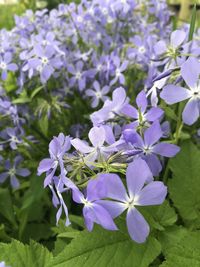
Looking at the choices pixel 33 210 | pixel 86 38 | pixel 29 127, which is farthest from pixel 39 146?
pixel 86 38

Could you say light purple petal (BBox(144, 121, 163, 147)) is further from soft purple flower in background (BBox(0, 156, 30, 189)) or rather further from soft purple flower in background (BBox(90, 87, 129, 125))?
soft purple flower in background (BBox(0, 156, 30, 189))

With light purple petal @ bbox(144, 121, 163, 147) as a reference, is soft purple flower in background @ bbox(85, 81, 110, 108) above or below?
below

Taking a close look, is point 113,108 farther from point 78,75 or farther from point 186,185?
point 78,75

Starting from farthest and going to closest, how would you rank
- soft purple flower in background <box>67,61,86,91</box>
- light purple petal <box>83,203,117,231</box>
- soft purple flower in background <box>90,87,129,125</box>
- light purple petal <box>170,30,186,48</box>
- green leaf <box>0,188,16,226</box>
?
soft purple flower in background <box>67,61,86,91</box> → green leaf <box>0,188,16,226</box> → light purple petal <box>170,30,186,48</box> → soft purple flower in background <box>90,87,129,125</box> → light purple petal <box>83,203,117,231</box>

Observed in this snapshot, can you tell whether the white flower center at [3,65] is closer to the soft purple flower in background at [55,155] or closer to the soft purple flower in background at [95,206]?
the soft purple flower in background at [55,155]

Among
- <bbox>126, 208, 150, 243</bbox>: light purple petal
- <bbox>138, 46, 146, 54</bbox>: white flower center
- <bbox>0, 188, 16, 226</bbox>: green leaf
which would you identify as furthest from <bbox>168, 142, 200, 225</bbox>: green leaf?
<bbox>138, 46, 146, 54</bbox>: white flower center

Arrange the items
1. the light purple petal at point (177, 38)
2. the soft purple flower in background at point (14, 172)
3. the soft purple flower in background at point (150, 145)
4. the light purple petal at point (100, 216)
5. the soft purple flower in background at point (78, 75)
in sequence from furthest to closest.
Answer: the soft purple flower in background at point (78, 75)
the soft purple flower in background at point (14, 172)
the light purple petal at point (177, 38)
the soft purple flower in background at point (150, 145)
the light purple petal at point (100, 216)

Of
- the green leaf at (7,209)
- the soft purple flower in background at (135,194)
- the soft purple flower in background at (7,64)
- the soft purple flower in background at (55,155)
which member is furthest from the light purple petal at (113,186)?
the soft purple flower in background at (7,64)
